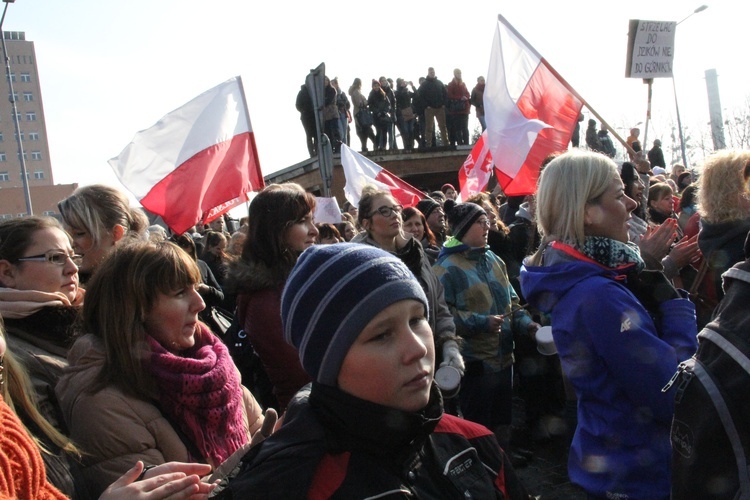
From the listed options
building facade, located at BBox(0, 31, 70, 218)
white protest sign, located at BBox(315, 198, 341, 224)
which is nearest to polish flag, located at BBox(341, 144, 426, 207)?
white protest sign, located at BBox(315, 198, 341, 224)

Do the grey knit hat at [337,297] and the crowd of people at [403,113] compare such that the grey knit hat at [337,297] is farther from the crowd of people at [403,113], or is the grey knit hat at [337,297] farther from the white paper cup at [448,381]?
the crowd of people at [403,113]

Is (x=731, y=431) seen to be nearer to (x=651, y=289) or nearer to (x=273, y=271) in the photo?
(x=651, y=289)

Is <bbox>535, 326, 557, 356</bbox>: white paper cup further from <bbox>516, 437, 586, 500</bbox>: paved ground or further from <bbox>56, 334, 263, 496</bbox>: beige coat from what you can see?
<bbox>56, 334, 263, 496</bbox>: beige coat

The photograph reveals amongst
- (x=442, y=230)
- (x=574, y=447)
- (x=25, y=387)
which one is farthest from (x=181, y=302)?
(x=442, y=230)

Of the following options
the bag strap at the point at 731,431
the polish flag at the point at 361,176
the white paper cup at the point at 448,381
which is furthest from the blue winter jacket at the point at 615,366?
the polish flag at the point at 361,176

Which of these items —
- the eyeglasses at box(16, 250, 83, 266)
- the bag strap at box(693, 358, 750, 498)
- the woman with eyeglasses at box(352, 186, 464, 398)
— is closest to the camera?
the bag strap at box(693, 358, 750, 498)

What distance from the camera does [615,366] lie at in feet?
8.00

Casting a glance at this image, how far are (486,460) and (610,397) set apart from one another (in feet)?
3.21

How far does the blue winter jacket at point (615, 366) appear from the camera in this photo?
7.89 feet

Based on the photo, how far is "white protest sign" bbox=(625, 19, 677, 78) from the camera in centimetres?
851

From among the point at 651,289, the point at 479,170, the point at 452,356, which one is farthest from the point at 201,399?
the point at 479,170

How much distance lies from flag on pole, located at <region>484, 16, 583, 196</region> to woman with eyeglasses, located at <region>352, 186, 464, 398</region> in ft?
6.76

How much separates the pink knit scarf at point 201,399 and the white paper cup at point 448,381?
1360 mm

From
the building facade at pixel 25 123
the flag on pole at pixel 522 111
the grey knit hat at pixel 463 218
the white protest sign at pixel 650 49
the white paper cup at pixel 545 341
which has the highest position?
the building facade at pixel 25 123
